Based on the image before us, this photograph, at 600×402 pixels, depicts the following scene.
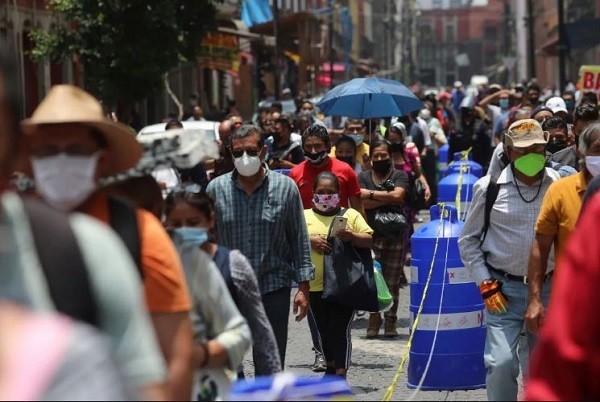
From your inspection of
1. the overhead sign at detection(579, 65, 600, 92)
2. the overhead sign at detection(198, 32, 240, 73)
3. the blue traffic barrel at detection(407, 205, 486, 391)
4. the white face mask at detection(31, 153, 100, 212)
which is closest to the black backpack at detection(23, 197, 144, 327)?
the white face mask at detection(31, 153, 100, 212)

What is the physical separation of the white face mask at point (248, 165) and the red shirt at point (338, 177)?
2.56 metres

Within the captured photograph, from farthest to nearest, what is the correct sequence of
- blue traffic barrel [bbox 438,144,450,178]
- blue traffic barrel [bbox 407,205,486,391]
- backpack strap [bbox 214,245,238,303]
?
1. blue traffic barrel [bbox 438,144,450,178]
2. blue traffic barrel [bbox 407,205,486,391]
3. backpack strap [bbox 214,245,238,303]

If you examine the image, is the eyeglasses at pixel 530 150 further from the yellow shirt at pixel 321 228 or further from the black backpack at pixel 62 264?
the black backpack at pixel 62 264

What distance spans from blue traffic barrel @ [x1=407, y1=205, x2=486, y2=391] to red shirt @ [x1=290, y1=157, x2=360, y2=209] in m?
1.39

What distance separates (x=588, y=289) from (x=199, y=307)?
2316 millimetres

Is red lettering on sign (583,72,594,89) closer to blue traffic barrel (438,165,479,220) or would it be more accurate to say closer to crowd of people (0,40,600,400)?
blue traffic barrel (438,165,479,220)

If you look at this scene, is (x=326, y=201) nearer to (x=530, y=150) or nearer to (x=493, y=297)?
(x=530, y=150)

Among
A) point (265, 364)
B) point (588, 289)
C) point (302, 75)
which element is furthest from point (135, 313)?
point (302, 75)

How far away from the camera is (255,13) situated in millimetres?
52125

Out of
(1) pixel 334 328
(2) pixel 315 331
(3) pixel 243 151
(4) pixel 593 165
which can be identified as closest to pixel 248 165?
(3) pixel 243 151

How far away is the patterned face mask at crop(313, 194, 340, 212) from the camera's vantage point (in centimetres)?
1031

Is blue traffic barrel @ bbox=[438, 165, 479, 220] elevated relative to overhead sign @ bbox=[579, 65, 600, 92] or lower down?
lower down

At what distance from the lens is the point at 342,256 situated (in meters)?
10.0

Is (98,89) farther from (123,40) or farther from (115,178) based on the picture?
(115,178)
